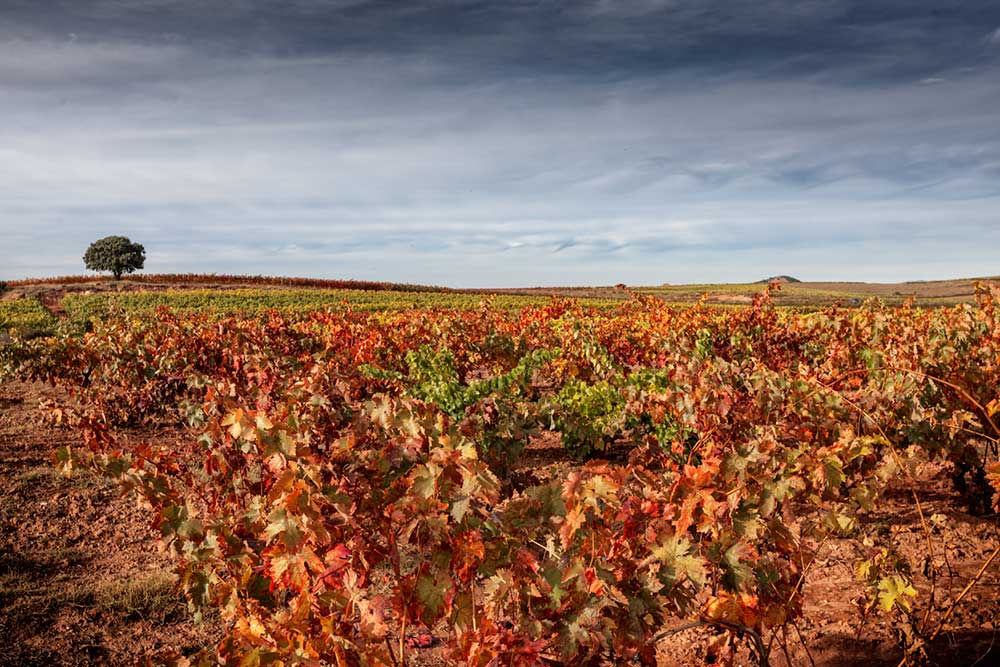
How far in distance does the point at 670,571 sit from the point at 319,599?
1373 millimetres

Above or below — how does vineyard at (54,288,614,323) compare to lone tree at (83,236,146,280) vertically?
below

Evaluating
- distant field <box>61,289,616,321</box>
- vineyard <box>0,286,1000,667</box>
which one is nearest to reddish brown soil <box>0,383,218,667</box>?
vineyard <box>0,286,1000,667</box>

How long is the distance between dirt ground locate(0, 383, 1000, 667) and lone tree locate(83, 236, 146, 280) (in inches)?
2774

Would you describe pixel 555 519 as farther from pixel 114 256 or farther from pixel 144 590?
pixel 114 256

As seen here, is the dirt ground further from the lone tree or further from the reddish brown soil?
the lone tree

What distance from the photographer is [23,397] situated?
1455 centimetres

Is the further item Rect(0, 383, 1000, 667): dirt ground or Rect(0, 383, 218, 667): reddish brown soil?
Rect(0, 383, 218, 667): reddish brown soil

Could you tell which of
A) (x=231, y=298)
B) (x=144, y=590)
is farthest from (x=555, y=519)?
(x=231, y=298)

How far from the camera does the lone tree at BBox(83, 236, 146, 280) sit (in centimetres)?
6969

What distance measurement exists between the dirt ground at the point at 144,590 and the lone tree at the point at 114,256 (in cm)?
7046

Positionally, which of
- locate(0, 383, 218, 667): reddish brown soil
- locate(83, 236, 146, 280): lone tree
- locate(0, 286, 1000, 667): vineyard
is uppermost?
locate(83, 236, 146, 280): lone tree

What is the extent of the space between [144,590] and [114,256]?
2952 inches

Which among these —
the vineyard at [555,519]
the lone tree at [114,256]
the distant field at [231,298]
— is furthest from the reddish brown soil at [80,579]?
the lone tree at [114,256]

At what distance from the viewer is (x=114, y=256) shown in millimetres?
70000
